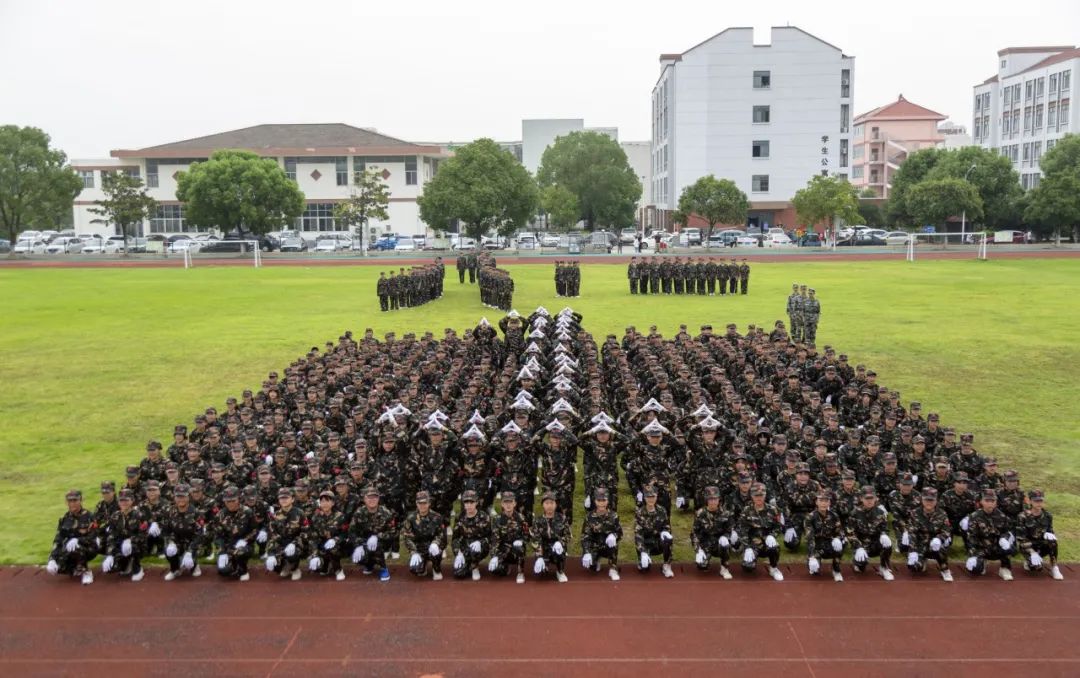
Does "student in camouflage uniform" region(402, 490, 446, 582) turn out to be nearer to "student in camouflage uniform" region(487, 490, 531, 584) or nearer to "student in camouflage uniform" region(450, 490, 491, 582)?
"student in camouflage uniform" region(450, 490, 491, 582)

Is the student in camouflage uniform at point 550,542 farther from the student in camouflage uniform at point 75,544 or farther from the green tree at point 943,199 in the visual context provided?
the green tree at point 943,199

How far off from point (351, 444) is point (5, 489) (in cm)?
478

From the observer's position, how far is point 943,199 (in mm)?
55562

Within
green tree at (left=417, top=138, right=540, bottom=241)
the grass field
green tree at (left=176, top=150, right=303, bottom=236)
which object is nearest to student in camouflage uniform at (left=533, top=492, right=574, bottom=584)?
the grass field

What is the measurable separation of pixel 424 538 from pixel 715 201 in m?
49.7

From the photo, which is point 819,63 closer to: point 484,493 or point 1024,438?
point 1024,438

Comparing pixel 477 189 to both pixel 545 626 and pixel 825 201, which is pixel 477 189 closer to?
pixel 825 201

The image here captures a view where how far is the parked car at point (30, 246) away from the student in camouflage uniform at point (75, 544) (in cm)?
5972

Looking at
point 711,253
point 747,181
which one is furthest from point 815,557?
point 747,181

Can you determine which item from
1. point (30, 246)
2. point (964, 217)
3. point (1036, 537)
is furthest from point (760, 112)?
point (1036, 537)

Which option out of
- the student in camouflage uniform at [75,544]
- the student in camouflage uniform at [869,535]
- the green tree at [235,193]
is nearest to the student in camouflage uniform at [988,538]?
the student in camouflage uniform at [869,535]

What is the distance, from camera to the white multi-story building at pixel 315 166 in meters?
68.9

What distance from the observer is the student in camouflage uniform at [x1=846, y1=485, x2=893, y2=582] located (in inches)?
351

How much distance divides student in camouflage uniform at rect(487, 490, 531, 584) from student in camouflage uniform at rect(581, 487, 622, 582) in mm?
245
